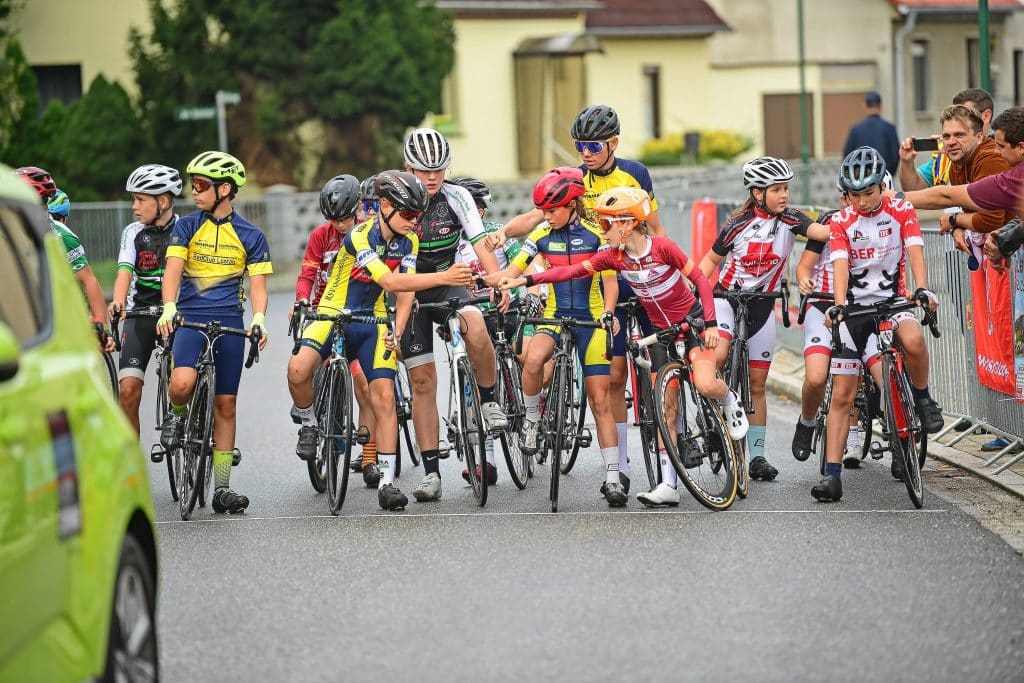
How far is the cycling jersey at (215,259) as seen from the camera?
35.2 ft

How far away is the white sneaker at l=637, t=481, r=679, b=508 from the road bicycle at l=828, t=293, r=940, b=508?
3.95ft

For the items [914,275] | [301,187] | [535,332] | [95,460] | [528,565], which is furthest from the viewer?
[301,187]

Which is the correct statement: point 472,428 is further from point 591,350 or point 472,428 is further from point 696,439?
point 696,439

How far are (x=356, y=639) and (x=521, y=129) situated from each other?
45174 mm

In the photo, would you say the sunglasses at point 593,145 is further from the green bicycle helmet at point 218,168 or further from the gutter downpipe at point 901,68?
Result: the gutter downpipe at point 901,68

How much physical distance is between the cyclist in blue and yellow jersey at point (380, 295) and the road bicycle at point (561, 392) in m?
0.61

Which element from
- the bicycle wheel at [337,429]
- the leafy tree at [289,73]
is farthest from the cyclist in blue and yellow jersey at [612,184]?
the leafy tree at [289,73]

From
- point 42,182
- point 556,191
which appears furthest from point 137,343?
point 556,191

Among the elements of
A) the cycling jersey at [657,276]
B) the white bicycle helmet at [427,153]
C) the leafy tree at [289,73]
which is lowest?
the cycling jersey at [657,276]

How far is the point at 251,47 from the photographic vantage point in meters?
37.0

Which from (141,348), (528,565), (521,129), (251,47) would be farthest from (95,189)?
(528,565)

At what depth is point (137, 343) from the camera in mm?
11211

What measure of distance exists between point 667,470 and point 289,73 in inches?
1131

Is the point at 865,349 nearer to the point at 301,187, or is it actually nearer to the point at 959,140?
the point at 959,140
